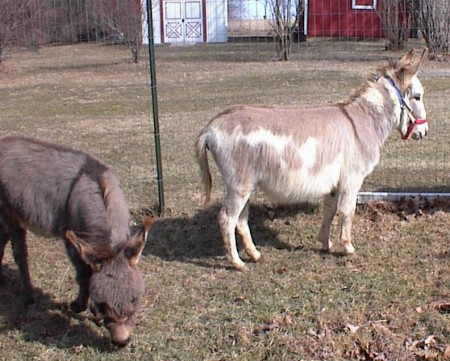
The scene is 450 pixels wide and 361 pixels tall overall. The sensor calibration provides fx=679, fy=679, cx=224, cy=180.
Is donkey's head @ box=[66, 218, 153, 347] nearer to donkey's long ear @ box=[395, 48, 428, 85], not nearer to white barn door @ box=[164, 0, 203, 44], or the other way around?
donkey's long ear @ box=[395, 48, 428, 85]

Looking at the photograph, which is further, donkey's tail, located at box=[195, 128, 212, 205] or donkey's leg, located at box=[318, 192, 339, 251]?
donkey's leg, located at box=[318, 192, 339, 251]

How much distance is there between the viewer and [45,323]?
5031 mm

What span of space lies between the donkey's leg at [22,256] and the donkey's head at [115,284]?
120cm

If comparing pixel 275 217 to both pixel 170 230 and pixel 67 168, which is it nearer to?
pixel 170 230

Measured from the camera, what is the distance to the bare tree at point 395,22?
14.7 metres

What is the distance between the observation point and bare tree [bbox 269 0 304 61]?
20141 mm

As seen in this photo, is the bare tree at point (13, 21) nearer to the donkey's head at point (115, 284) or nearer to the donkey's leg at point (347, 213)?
the donkey's leg at point (347, 213)

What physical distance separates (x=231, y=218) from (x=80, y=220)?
5.28ft

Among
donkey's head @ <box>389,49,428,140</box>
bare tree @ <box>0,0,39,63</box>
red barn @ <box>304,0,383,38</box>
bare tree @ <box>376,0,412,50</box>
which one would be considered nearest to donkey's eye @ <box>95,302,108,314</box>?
donkey's head @ <box>389,49,428,140</box>

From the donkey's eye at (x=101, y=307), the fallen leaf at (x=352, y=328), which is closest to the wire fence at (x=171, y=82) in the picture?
the fallen leaf at (x=352, y=328)

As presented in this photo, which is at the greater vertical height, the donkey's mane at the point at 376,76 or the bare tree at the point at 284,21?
the bare tree at the point at 284,21

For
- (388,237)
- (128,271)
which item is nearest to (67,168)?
(128,271)

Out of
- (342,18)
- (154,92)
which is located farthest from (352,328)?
(342,18)

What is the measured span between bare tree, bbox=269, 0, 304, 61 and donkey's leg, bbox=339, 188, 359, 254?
14048 millimetres
